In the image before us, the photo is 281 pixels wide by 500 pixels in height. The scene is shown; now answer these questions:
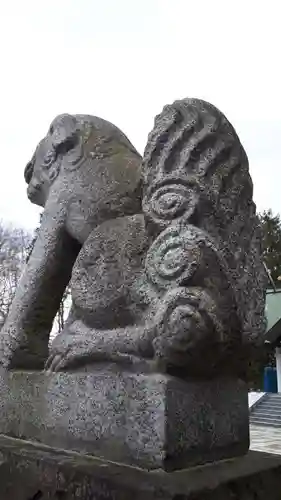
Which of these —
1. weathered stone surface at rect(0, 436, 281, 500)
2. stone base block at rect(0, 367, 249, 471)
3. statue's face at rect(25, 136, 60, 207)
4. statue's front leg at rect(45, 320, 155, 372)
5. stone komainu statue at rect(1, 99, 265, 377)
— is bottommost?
weathered stone surface at rect(0, 436, 281, 500)

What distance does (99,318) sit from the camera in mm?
1859

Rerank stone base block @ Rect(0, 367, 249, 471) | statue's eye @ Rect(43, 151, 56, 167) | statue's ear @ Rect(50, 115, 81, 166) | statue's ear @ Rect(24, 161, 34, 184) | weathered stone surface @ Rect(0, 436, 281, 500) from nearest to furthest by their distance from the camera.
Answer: weathered stone surface @ Rect(0, 436, 281, 500)
stone base block @ Rect(0, 367, 249, 471)
statue's ear @ Rect(50, 115, 81, 166)
statue's eye @ Rect(43, 151, 56, 167)
statue's ear @ Rect(24, 161, 34, 184)

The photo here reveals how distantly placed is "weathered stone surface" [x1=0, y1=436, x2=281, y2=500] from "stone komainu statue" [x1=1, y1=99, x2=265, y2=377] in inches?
11.9

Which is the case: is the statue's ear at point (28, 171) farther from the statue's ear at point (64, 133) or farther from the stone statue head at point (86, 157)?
the statue's ear at point (64, 133)

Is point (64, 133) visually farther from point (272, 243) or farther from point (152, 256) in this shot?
point (272, 243)

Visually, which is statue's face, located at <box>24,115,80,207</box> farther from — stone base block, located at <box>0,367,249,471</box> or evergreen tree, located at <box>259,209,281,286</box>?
evergreen tree, located at <box>259,209,281,286</box>

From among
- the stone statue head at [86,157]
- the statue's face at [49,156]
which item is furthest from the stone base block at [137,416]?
the statue's face at [49,156]

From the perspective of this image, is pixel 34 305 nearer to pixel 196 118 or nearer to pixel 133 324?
pixel 133 324

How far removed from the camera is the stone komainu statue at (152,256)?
1.62m

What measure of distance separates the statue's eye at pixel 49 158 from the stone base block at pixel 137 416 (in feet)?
3.11

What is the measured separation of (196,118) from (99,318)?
0.80 meters

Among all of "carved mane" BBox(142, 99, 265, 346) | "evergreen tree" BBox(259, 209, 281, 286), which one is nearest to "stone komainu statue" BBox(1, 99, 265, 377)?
"carved mane" BBox(142, 99, 265, 346)

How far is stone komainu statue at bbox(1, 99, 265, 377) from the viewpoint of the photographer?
162 cm

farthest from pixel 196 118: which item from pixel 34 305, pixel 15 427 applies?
pixel 15 427
